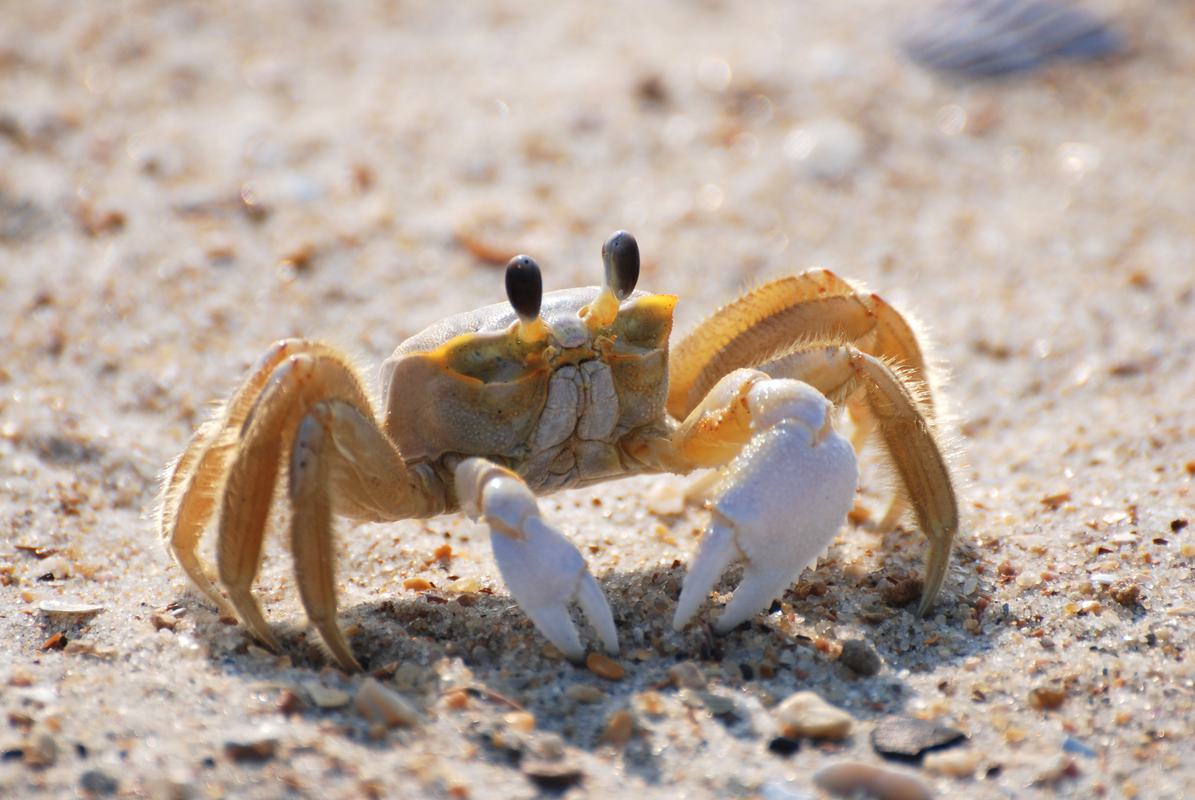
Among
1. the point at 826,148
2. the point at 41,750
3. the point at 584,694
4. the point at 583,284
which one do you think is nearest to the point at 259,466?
the point at 41,750

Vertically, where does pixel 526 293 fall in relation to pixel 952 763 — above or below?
above

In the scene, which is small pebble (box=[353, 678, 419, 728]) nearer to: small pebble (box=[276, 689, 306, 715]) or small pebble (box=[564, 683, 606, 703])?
small pebble (box=[276, 689, 306, 715])

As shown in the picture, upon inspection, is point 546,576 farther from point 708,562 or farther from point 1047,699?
point 1047,699

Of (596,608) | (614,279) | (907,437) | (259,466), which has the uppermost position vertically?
(614,279)

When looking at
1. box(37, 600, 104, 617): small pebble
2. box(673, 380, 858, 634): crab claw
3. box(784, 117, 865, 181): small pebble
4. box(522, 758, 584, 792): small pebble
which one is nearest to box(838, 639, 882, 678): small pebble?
box(673, 380, 858, 634): crab claw

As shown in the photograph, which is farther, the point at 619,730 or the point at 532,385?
the point at 532,385

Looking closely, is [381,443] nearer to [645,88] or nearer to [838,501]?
[838,501]
